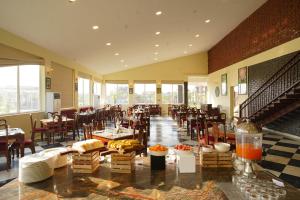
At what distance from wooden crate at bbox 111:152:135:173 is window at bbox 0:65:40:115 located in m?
6.22

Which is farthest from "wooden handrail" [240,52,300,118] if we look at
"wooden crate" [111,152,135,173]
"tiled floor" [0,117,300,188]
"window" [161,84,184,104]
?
"window" [161,84,184,104]

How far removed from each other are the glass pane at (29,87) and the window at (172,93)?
1083cm

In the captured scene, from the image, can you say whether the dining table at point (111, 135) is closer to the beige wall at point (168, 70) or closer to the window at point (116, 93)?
the beige wall at point (168, 70)

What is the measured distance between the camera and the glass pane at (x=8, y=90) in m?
6.64

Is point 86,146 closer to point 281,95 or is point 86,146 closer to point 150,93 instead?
point 281,95

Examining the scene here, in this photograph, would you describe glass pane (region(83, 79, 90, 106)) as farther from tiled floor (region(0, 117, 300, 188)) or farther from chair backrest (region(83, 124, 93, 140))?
chair backrest (region(83, 124, 93, 140))

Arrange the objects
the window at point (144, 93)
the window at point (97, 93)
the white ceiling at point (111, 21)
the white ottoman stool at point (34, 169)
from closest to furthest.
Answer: the white ottoman stool at point (34, 169) → the white ceiling at point (111, 21) → the window at point (97, 93) → the window at point (144, 93)

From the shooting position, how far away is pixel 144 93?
1772 centimetres

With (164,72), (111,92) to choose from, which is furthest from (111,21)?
(111,92)

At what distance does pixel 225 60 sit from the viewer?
43.9ft

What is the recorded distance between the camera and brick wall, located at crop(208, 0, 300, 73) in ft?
24.4

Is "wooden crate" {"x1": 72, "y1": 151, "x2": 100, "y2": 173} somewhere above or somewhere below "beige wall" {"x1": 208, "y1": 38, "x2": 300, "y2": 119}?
below

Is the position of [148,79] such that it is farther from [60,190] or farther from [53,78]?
[60,190]

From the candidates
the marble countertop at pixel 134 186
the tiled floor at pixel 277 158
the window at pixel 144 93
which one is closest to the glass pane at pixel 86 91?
the window at pixel 144 93
